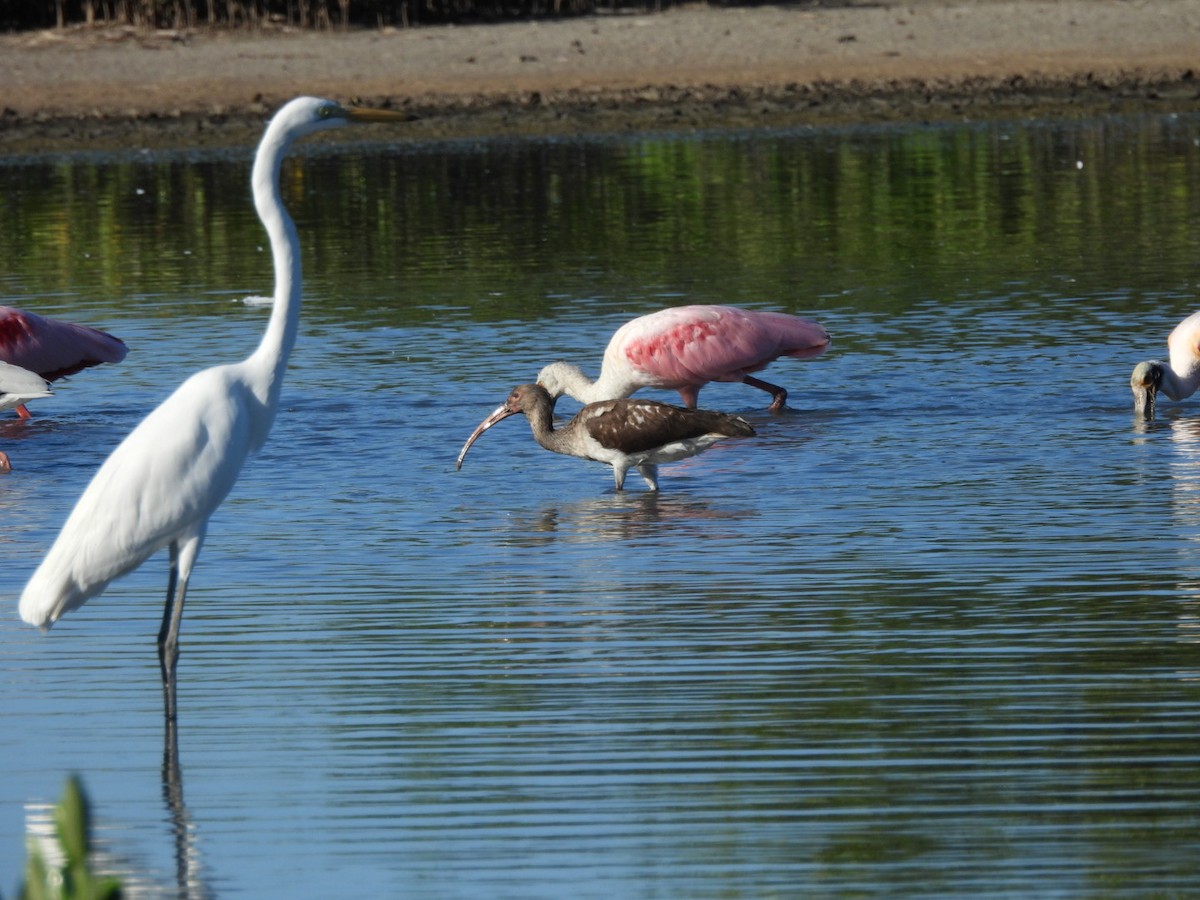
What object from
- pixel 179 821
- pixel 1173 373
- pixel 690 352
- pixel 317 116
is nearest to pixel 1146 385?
pixel 1173 373

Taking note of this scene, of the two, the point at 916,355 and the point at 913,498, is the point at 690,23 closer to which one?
the point at 916,355

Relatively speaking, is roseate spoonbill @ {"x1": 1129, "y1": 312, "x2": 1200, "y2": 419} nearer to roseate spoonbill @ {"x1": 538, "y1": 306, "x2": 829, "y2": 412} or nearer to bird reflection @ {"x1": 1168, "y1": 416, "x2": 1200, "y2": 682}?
bird reflection @ {"x1": 1168, "y1": 416, "x2": 1200, "y2": 682}

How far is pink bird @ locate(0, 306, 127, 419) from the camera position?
1334cm

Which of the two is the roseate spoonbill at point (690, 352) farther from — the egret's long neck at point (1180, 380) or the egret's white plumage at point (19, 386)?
the egret's white plumage at point (19, 386)

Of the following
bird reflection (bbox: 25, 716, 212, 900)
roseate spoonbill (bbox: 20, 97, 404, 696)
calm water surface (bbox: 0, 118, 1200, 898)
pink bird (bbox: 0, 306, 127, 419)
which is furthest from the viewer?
pink bird (bbox: 0, 306, 127, 419)

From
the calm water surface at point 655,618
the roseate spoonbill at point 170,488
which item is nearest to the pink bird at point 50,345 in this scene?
the calm water surface at point 655,618

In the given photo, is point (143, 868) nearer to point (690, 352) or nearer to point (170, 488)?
point (170, 488)

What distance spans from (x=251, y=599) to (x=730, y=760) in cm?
272

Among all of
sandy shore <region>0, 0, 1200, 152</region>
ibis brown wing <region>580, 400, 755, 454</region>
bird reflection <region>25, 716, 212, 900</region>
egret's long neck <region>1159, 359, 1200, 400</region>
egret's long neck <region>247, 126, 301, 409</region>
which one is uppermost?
sandy shore <region>0, 0, 1200, 152</region>

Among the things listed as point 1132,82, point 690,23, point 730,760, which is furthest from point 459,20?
point 730,760

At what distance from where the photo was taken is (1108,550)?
8.54m

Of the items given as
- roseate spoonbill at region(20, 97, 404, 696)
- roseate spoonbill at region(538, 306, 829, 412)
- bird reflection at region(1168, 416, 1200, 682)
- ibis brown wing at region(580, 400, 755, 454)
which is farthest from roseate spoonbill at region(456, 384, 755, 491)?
roseate spoonbill at region(20, 97, 404, 696)

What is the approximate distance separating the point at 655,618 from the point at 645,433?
2600 mm

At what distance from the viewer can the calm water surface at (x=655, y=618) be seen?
5523 millimetres
